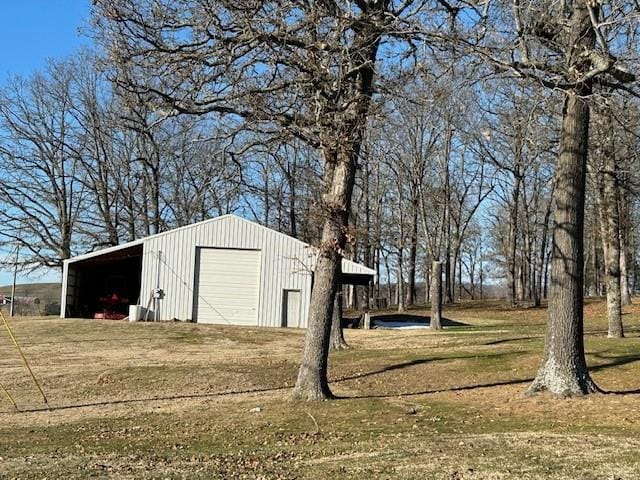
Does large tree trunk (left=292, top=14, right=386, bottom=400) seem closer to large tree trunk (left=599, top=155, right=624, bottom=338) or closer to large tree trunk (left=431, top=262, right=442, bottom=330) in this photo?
large tree trunk (left=599, top=155, right=624, bottom=338)

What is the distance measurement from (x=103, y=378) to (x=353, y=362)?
5.83 metres

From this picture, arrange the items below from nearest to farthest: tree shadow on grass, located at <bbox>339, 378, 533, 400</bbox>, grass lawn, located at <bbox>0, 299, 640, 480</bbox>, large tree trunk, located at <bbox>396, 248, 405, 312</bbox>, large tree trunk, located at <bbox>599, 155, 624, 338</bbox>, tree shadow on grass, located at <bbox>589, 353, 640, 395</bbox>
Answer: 1. grass lawn, located at <bbox>0, 299, 640, 480</bbox>
2. tree shadow on grass, located at <bbox>339, 378, 533, 400</bbox>
3. tree shadow on grass, located at <bbox>589, 353, 640, 395</bbox>
4. large tree trunk, located at <bbox>599, 155, 624, 338</bbox>
5. large tree trunk, located at <bbox>396, 248, 405, 312</bbox>

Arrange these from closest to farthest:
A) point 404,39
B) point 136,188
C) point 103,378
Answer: point 404,39 < point 103,378 < point 136,188

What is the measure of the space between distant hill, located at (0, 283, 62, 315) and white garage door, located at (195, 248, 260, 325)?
15.1 meters

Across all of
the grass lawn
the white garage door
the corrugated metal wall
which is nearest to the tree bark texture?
the grass lawn

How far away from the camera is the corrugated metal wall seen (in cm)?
3206

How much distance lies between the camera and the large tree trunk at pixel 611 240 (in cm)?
1908

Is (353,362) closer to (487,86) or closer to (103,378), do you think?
(103,378)

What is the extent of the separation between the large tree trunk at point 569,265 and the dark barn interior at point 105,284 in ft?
82.7

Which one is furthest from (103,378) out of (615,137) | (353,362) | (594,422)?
(615,137)

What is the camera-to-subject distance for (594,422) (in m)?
9.02

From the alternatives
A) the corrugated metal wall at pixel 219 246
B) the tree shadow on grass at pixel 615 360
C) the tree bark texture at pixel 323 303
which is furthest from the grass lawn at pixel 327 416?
the corrugated metal wall at pixel 219 246

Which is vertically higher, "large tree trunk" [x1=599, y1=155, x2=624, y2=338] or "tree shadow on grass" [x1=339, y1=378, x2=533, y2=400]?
"large tree trunk" [x1=599, y1=155, x2=624, y2=338]

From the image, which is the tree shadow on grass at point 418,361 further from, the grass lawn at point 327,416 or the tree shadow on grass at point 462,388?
the tree shadow on grass at point 462,388
